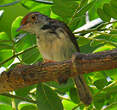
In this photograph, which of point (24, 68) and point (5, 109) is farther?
Answer: point (5, 109)

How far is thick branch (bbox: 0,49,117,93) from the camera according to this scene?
1.39 meters

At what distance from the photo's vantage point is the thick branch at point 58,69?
4.55 feet

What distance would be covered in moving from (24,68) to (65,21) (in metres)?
0.47

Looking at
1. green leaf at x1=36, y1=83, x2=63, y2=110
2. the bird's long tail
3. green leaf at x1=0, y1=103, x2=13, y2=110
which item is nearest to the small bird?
the bird's long tail

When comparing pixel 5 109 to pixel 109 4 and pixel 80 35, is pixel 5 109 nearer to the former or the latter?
pixel 80 35

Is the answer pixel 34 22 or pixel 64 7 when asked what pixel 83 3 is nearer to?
pixel 64 7

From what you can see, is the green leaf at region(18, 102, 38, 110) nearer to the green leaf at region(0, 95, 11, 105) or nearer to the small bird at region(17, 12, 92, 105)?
the green leaf at region(0, 95, 11, 105)

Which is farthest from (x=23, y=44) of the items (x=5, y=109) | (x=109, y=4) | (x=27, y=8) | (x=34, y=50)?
(x=109, y=4)

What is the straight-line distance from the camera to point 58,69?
1.51 m

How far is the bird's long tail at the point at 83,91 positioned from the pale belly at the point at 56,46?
0.76ft

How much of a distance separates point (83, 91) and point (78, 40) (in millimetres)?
336

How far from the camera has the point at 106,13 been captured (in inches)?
72.4

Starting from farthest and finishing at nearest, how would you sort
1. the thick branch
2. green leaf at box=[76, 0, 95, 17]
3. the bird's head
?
the bird's head
green leaf at box=[76, 0, 95, 17]
the thick branch

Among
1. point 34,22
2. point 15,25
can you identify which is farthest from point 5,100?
point 34,22
